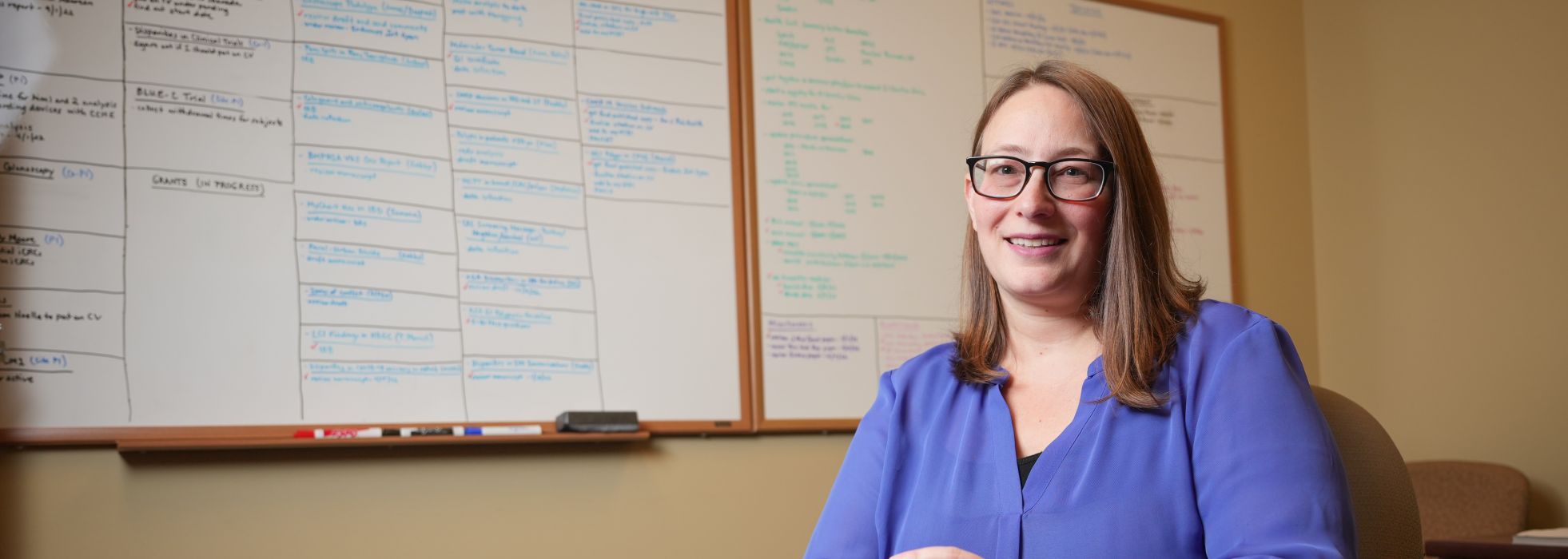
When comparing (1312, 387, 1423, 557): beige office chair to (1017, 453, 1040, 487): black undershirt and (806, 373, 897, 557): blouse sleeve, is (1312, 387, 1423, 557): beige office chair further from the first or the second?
A: (806, 373, 897, 557): blouse sleeve

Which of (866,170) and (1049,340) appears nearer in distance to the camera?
(1049,340)

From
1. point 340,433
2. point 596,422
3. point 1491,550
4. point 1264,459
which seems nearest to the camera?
point 1264,459

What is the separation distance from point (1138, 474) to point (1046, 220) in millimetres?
318

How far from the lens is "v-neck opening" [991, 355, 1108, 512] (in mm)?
1301

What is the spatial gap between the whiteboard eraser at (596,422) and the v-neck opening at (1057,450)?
1577 mm

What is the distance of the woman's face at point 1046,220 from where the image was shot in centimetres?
140

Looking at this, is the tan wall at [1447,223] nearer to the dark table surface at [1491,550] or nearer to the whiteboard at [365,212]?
the dark table surface at [1491,550]

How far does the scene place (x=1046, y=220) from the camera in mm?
1396

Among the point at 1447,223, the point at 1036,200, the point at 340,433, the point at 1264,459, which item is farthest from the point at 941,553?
the point at 1447,223

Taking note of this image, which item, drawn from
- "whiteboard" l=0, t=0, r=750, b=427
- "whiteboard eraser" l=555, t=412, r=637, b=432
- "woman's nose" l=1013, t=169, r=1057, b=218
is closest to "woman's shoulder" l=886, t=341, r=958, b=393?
"woman's nose" l=1013, t=169, r=1057, b=218

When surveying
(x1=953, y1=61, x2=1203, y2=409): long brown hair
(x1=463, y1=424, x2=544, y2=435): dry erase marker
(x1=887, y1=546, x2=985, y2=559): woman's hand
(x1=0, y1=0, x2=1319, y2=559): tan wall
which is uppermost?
(x1=953, y1=61, x2=1203, y2=409): long brown hair

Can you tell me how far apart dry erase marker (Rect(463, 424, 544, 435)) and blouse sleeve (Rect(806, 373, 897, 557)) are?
53.4 inches

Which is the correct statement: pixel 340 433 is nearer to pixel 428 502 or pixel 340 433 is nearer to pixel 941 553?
pixel 428 502

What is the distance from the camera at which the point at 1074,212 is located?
4.56 ft
